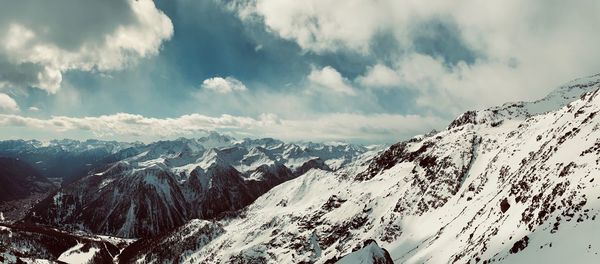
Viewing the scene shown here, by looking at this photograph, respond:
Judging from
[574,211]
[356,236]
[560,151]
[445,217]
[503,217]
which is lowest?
[356,236]

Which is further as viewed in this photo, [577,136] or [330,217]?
[330,217]

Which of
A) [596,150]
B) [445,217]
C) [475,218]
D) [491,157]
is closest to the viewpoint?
[596,150]

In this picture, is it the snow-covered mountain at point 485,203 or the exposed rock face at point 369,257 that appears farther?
the exposed rock face at point 369,257

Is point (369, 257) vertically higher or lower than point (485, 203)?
lower

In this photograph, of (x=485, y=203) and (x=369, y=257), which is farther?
(x=485, y=203)

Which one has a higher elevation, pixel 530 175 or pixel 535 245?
pixel 530 175

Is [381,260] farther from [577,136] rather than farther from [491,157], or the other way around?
[491,157]

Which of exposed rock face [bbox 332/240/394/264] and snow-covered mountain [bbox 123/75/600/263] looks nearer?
snow-covered mountain [bbox 123/75/600/263]

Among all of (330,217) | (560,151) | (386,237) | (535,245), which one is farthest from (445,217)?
(330,217)
